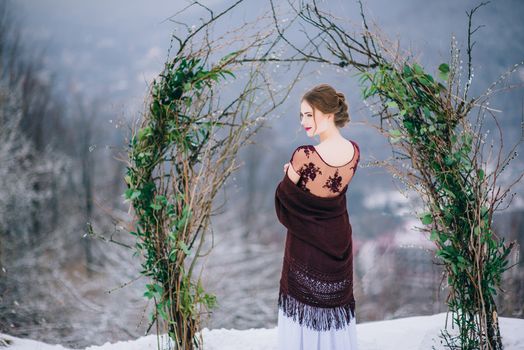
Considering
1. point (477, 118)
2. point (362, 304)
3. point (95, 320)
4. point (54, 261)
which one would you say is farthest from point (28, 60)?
point (477, 118)

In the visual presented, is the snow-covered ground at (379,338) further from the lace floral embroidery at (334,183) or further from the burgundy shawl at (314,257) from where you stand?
the lace floral embroidery at (334,183)

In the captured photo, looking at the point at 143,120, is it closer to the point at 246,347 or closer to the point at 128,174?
the point at 128,174

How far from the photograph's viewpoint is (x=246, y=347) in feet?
12.5

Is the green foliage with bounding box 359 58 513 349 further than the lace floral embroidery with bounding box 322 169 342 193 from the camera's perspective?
Yes

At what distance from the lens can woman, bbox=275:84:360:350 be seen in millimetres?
2709

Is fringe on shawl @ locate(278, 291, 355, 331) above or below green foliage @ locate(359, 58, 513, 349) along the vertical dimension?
below

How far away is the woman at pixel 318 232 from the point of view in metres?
2.71

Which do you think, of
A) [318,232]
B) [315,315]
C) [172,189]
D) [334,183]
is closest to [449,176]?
[334,183]

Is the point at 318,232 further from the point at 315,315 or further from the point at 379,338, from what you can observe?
the point at 379,338

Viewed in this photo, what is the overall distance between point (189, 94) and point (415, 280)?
1379 centimetres

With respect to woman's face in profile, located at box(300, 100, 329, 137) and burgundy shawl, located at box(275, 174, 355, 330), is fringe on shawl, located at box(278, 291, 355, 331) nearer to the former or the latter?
burgundy shawl, located at box(275, 174, 355, 330)

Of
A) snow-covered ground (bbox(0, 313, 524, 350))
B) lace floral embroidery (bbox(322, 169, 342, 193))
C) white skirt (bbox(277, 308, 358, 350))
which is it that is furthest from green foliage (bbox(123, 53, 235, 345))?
snow-covered ground (bbox(0, 313, 524, 350))

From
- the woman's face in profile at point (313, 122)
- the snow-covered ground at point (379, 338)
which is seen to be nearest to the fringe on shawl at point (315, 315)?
the woman's face in profile at point (313, 122)

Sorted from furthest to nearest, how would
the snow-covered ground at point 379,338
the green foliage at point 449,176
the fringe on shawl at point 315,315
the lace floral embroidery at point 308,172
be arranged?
the snow-covered ground at point 379,338
the green foliage at point 449,176
the fringe on shawl at point 315,315
the lace floral embroidery at point 308,172
